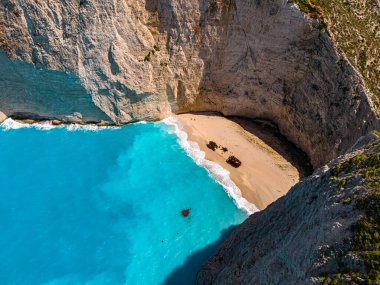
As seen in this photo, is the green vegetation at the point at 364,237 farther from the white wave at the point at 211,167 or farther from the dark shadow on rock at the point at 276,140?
the dark shadow on rock at the point at 276,140

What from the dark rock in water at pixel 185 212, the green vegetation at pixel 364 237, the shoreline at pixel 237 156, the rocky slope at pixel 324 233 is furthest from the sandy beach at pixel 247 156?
the green vegetation at pixel 364 237

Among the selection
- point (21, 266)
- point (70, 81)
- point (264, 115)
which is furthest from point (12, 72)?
point (264, 115)

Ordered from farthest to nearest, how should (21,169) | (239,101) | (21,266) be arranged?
(239,101), (21,169), (21,266)

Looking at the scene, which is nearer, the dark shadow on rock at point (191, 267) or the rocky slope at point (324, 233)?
the rocky slope at point (324, 233)

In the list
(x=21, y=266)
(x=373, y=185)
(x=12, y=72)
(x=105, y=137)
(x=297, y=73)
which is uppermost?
(x=373, y=185)

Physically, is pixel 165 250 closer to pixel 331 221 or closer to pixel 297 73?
pixel 331 221

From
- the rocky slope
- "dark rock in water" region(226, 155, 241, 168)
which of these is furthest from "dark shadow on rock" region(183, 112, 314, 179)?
the rocky slope
